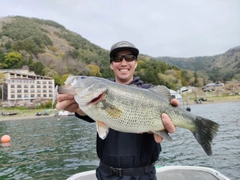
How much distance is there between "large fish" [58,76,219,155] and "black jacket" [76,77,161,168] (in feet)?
0.81

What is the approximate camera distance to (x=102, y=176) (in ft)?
9.79

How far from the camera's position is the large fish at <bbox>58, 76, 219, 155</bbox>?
2689 millimetres

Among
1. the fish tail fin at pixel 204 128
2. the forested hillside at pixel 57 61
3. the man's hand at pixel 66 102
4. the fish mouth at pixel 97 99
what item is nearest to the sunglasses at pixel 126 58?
the fish mouth at pixel 97 99

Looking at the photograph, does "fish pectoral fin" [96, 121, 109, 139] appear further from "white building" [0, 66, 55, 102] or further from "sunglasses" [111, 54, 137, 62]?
"white building" [0, 66, 55, 102]

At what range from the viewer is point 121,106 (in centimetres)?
276

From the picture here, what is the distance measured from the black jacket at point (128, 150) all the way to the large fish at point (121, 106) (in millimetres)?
248

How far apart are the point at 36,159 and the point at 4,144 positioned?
827cm

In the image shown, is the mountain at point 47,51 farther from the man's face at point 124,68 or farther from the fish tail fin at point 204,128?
the fish tail fin at point 204,128

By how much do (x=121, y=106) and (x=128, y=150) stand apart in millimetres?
603

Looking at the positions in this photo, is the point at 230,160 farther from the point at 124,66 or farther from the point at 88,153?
the point at 124,66

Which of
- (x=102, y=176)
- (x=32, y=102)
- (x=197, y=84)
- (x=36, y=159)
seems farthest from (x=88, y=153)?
(x=197, y=84)

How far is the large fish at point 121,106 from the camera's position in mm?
2689

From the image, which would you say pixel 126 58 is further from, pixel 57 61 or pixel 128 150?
pixel 57 61

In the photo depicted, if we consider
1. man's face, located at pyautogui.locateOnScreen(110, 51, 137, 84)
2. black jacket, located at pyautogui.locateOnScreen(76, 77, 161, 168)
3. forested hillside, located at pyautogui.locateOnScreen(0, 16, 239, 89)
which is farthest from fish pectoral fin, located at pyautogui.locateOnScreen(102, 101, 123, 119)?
forested hillside, located at pyautogui.locateOnScreen(0, 16, 239, 89)
